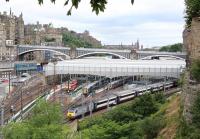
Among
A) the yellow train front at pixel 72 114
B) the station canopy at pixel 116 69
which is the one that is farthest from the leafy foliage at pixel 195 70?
the station canopy at pixel 116 69

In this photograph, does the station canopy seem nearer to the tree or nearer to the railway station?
the railway station

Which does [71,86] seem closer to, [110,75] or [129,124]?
[110,75]

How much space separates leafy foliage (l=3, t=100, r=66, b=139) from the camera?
75.2 feet

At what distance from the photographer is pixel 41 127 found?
79.8ft

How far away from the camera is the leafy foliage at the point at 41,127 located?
22931 millimetres

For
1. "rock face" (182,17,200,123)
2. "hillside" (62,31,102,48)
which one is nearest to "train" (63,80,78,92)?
"rock face" (182,17,200,123)

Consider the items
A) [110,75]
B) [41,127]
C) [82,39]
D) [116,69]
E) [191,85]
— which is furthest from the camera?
[82,39]

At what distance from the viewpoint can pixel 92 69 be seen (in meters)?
60.2

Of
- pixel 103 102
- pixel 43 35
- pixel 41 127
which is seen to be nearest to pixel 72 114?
pixel 103 102

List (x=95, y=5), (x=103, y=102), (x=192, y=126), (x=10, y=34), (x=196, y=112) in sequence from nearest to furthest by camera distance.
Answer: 1. (x=95, y=5)
2. (x=192, y=126)
3. (x=196, y=112)
4. (x=103, y=102)
5. (x=10, y=34)

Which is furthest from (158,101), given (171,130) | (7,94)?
(7,94)

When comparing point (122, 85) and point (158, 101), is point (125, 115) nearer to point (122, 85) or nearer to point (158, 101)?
point (158, 101)

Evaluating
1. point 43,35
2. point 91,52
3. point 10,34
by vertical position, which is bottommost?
point 91,52

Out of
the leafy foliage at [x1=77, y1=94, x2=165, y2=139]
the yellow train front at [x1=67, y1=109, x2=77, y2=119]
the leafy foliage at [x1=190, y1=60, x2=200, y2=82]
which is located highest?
the leafy foliage at [x1=190, y1=60, x2=200, y2=82]
